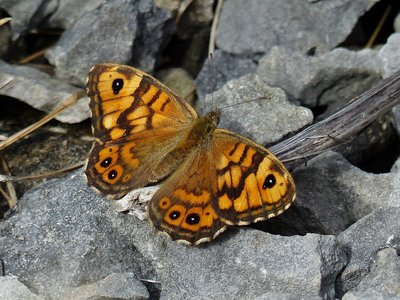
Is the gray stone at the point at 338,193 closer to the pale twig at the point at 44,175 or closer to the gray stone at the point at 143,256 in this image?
the gray stone at the point at 143,256

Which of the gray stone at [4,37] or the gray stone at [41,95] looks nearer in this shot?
the gray stone at [41,95]

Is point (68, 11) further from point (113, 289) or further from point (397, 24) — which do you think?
point (113, 289)

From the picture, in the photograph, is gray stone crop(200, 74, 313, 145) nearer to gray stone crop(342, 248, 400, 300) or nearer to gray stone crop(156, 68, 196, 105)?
gray stone crop(156, 68, 196, 105)

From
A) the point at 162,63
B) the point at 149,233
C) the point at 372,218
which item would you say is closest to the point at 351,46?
the point at 162,63

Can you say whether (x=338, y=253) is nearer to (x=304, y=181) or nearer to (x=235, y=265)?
(x=235, y=265)

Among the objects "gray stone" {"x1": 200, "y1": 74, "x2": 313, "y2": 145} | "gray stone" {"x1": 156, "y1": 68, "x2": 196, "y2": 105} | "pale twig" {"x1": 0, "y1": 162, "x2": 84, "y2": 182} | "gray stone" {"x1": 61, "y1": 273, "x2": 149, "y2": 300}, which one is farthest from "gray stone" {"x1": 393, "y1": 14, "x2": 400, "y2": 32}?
"gray stone" {"x1": 61, "y1": 273, "x2": 149, "y2": 300}

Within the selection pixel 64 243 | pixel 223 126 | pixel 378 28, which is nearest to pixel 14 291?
pixel 64 243

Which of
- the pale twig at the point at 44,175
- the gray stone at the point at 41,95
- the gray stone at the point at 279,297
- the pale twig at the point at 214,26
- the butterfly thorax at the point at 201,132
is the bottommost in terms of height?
the pale twig at the point at 44,175

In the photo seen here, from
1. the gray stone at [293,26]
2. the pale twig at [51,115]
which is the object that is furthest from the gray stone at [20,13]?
the gray stone at [293,26]
